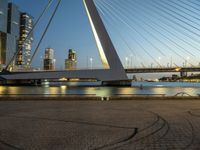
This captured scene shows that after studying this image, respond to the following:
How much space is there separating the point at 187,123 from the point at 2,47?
125869 millimetres

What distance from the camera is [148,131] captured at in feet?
19.1

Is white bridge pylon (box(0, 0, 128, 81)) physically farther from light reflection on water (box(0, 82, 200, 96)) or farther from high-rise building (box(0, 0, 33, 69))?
high-rise building (box(0, 0, 33, 69))

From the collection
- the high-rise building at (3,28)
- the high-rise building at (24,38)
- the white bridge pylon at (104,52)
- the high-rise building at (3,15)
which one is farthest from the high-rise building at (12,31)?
the white bridge pylon at (104,52)

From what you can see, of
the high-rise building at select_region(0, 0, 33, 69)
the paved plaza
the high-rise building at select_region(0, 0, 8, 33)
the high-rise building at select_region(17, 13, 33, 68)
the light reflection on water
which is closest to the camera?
the paved plaza

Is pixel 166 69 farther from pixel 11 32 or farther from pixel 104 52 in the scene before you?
pixel 11 32

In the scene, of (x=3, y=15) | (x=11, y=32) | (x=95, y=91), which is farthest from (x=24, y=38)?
(x=95, y=91)

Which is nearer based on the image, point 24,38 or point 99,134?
point 99,134

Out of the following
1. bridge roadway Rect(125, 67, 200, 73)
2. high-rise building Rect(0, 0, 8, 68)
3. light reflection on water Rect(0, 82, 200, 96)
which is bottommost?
light reflection on water Rect(0, 82, 200, 96)

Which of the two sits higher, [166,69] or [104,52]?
[104,52]

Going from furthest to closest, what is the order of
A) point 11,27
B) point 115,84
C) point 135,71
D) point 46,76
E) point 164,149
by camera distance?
point 11,27 < point 135,71 < point 115,84 < point 46,76 < point 164,149

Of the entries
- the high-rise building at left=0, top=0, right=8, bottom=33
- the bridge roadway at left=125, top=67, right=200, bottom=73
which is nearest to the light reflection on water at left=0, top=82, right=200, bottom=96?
the bridge roadway at left=125, top=67, right=200, bottom=73

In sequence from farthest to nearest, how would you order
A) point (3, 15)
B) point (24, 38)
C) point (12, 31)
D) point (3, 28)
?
point (24, 38) < point (12, 31) < point (3, 28) < point (3, 15)

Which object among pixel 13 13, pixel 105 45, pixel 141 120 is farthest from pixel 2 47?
pixel 141 120

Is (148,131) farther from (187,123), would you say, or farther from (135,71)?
(135,71)
